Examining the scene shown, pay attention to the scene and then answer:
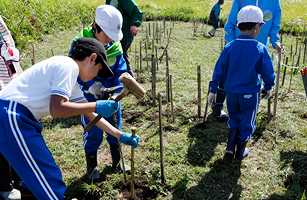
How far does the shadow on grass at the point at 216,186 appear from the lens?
3.98 m

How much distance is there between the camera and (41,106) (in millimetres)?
2703

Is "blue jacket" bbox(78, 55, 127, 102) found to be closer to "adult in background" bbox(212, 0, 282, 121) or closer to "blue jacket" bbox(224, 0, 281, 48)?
"adult in background" bbox(212, 0, 282, 121)

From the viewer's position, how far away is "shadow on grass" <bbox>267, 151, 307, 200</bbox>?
3.98 metres

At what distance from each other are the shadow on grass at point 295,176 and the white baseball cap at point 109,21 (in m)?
2.07

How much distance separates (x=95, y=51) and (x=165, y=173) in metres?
1.94

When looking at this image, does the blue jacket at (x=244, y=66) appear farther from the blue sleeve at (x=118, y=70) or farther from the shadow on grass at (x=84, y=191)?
the shadow on grass at (x=84, y=191)

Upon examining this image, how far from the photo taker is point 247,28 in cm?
414

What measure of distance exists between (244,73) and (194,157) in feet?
3.60

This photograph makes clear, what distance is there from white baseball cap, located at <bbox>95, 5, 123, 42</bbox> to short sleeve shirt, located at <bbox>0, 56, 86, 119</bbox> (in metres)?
0.94

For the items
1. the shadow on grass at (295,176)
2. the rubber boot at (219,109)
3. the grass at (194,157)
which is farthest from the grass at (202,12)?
the shadow on grass at (295,176)

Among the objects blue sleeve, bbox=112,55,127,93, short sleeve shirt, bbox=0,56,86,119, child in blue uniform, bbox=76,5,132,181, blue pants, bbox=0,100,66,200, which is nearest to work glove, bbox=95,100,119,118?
short sleeve shirt, bbox=0,56,86,119

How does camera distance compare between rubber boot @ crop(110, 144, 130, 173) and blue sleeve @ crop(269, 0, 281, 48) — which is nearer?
rubber boot @ crop(110, 144, 130, 173)

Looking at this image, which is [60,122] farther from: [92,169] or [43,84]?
[43,84]

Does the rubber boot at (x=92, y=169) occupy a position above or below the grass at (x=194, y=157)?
above
